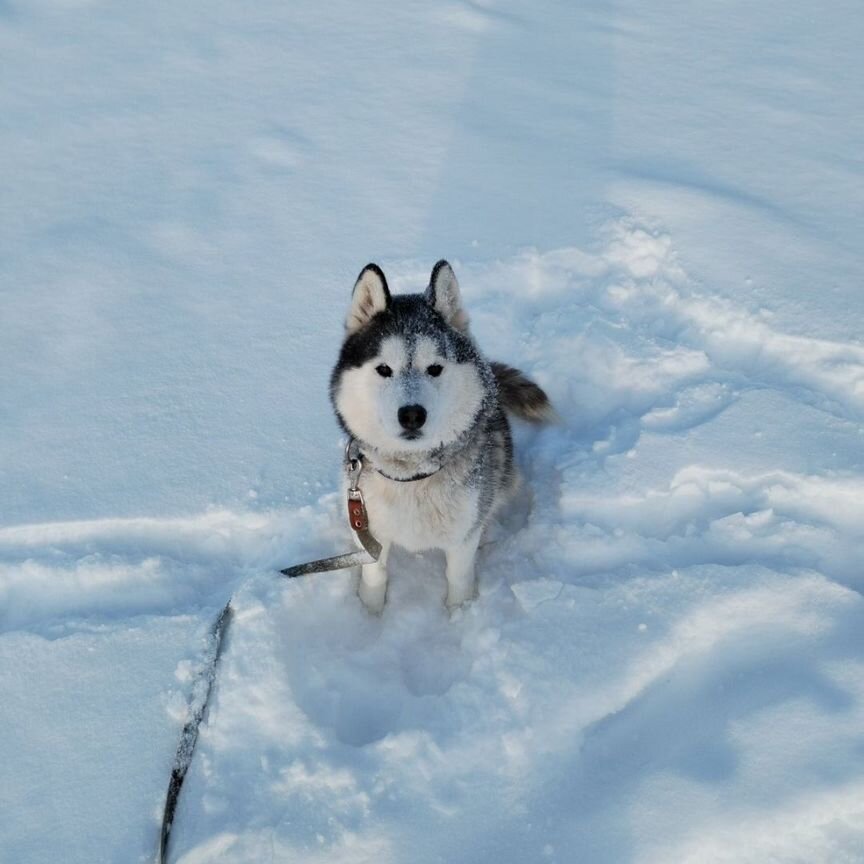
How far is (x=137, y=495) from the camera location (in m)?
3.49

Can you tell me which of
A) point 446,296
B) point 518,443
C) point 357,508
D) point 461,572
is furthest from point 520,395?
point 357,508

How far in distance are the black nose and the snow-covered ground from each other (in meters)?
1.01

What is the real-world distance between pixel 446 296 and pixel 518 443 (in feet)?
4.05

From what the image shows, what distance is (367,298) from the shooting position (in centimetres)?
288

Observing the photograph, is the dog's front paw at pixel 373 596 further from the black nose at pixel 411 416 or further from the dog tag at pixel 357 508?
the black nose at pixel 411 416

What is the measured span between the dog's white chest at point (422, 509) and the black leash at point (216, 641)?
0.05 m

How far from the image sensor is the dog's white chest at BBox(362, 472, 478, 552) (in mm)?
2859

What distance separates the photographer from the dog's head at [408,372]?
2648 millimetres

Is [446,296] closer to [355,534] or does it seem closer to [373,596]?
[355,534]

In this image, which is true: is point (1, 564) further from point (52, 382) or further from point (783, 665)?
point (783, 665)

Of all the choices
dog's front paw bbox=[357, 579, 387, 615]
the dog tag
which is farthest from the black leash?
dog's front paw bbox=[357, 579, 387, 615]

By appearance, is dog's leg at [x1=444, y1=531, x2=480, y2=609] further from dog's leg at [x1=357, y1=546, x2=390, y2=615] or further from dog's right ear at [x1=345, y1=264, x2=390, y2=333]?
dog's right ear at [x1=345, y1=264, x2=390, y2=333]

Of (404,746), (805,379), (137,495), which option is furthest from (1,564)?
(805,379)

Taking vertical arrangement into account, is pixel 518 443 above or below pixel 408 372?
below
